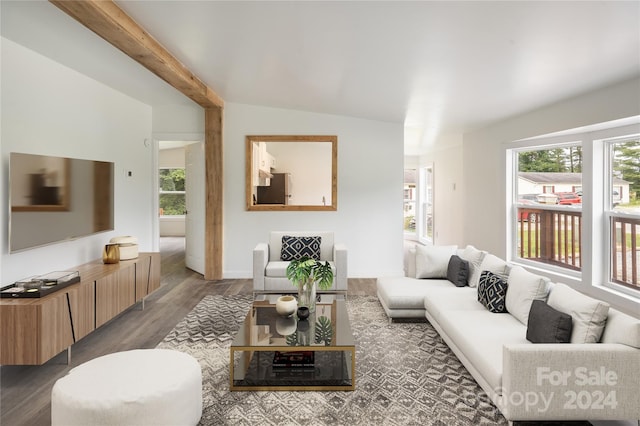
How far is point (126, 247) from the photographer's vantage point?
4.55m

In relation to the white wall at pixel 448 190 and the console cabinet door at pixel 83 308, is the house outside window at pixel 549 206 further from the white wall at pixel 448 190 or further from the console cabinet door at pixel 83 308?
the console cabinet door at pixel 83 308

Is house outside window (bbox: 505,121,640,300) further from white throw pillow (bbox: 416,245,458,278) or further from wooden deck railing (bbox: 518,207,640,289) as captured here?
white throw pillow (bbox: 416,245,458,278)

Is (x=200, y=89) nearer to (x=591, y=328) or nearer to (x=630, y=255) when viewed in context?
(x=591, y=328)

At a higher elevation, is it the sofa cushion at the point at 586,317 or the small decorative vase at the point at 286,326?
the sofa cushion at the point at 586,317

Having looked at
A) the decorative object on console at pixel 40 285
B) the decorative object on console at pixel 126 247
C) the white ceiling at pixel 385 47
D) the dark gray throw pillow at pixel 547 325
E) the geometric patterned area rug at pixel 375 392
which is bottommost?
the geometric patterned area rug at pixel 375 392

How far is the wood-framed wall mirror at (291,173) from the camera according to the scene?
6.23 meters

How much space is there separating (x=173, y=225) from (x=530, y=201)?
9680 millimetres

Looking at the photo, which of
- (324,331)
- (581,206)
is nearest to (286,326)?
(324,331)

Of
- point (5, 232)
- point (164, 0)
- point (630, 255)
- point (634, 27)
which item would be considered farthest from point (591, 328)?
point (5, 232)

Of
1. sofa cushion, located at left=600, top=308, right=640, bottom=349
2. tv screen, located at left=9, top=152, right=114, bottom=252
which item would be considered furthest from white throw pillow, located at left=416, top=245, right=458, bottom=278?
tv screen, located at left=9, top=152, right=114, bottom=252

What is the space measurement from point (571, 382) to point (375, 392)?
1148 mm

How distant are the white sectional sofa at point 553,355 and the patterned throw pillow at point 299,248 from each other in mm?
2410

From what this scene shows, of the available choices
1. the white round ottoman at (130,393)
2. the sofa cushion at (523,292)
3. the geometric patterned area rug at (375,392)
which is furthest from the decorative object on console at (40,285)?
the sofa cushion at (523,292)

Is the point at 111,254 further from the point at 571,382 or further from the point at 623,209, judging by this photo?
the point at 623,209
